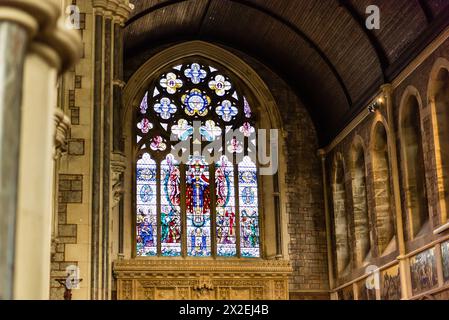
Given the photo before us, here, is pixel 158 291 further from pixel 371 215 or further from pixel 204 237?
pixel 371 215

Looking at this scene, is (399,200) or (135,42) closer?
(399,200)

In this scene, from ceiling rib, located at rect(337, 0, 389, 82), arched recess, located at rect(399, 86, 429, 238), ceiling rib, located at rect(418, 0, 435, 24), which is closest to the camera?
ceiling rib, located at rect(418, 0, 435, 24)

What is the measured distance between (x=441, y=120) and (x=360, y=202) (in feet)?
14.7

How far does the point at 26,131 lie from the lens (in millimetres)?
A: 2826

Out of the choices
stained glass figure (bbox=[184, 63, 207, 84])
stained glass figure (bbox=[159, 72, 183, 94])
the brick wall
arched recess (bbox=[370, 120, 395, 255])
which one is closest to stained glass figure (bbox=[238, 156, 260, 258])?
stained glass figure (bbox=[184, 63, 207, 84])

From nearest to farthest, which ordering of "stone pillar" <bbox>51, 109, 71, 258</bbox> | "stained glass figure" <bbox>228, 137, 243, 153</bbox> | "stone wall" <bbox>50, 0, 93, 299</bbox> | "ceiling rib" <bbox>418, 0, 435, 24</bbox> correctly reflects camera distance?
"stone pillar" <bbox>51, 109, 71, 258</bbox>, "stone wall" <bbox>50, 0, 93, 299</bbox>, "ceiling rib" <bbox>418, 0, 435, 24</bbox>, "stained glass figure" <bbox>228, 137, 243, 153</bbox>

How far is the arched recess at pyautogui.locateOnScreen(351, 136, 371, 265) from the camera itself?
61.4 ft

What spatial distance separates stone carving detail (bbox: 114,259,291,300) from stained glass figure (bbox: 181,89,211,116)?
3996 millimetres

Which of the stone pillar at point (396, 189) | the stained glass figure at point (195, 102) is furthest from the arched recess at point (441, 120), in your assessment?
the stained glass figure at point (195, 102)

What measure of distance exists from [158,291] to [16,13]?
1655cm

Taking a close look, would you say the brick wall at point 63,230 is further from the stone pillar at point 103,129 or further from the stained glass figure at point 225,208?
the stained glass figure at point 225,208

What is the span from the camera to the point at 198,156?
2075 centimetres

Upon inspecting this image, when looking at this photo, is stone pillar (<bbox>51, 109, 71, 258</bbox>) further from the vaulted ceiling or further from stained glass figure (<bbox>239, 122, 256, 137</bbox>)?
stained glass figure (<bbox>239, 122, 256, 137</bbox>)
